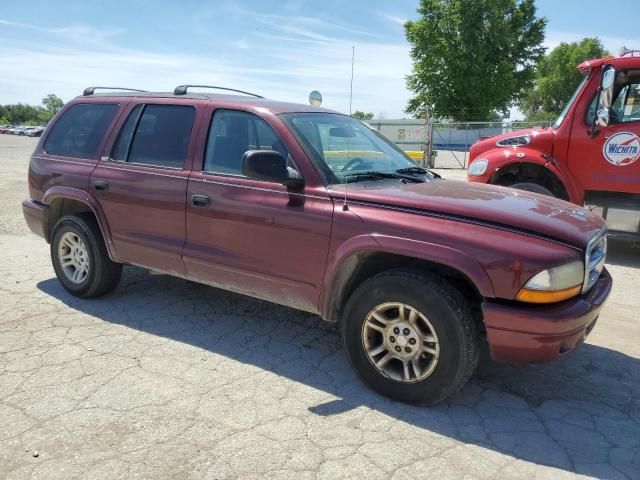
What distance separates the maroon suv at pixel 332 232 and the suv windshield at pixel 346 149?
0.06ft

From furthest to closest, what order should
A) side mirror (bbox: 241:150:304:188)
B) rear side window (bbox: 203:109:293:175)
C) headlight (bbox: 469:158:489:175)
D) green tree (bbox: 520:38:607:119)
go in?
green tree (bbox: 520:38:607:119) → headlight (bbox: 469:158:489:175) → rear side window (bbox: 203:109:293:175) → side mirror (bbox: 241:150:304:188)

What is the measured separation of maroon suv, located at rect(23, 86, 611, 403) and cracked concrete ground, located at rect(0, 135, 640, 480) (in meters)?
0.35

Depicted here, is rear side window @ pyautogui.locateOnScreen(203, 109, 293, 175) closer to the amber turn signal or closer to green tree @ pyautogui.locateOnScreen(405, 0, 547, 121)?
the amber turn signal

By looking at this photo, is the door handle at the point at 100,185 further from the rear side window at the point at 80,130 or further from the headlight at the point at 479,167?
the headlight at the point at 479,167

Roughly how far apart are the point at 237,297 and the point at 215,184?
1.52m

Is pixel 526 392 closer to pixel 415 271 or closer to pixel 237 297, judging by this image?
pixel 415 271

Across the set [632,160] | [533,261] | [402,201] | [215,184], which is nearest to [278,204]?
[215,184]

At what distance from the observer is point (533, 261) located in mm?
2715

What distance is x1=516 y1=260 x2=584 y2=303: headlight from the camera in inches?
107

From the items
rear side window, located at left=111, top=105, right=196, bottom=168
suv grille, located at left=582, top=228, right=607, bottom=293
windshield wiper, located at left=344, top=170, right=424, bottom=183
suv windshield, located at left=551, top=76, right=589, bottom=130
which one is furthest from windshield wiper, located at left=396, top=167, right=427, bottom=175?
suv windshield, located at left=551, top=76, right=589, bottom=130

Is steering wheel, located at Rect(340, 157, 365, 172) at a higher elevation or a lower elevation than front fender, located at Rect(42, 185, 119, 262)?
higher

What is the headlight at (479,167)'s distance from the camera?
7047mm

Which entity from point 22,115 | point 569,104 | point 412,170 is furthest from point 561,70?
point 22,115

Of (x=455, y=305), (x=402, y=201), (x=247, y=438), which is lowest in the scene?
(x=247, y=438)
